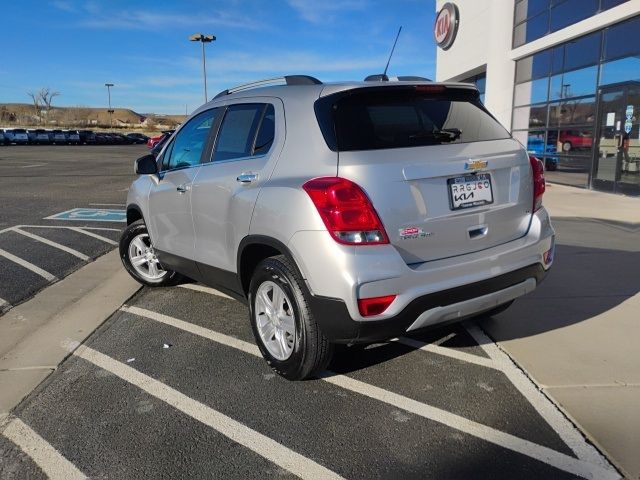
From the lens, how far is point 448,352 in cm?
387

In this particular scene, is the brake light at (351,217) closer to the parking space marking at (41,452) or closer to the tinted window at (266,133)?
the tinted window at (266,133)

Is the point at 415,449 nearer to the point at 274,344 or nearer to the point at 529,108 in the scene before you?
the point at 274,344

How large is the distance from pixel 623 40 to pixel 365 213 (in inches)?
477

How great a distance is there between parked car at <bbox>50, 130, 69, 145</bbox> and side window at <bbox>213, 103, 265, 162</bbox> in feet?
208

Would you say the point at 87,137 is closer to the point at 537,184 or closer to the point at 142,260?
the point at 142,260

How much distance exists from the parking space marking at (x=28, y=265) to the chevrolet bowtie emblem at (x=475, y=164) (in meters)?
4.69

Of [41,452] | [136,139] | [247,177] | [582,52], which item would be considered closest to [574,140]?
[582,52]

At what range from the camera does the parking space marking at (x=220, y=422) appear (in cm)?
259

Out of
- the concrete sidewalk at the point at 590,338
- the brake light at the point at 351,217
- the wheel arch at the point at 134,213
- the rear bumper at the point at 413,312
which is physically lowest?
the concrete sidewalk at the point at 590,338

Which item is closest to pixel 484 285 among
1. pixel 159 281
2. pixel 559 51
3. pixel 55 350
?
pixel 55 350

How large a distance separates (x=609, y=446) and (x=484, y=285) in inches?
40.3

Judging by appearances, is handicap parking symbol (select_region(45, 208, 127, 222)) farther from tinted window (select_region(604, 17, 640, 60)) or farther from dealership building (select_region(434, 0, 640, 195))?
tinted window (select_region(604, 17, 640, 60))

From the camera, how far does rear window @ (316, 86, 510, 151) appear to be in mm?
3037

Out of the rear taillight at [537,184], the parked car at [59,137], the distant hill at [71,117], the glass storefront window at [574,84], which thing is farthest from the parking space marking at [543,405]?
the distant hill at [71,117]
